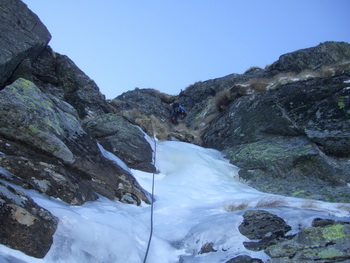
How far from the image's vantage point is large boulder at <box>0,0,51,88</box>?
349 inches

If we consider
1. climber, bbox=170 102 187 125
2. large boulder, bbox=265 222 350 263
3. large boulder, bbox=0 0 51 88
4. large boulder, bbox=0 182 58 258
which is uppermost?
large boulder, bbox=0 0 51 88

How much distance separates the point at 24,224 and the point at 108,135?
222 inches

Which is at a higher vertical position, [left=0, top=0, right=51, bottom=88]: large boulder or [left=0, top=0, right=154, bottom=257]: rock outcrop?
[left=0, top=0, right=51, bottom=88]: large boulder

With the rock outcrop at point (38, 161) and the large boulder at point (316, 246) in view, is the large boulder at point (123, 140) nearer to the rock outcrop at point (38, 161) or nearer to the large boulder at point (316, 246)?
the rock outcrop at point (38, 161)

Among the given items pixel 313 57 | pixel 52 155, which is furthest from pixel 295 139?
pixel 313 57

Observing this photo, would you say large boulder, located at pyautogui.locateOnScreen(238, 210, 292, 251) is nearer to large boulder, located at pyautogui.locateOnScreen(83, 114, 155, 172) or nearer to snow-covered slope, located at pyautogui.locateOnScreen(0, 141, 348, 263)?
snow-covered slope, located at pyautogui.locateOnScreen(0, 141, 348, 263)

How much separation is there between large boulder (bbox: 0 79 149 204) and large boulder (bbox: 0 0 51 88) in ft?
9.90

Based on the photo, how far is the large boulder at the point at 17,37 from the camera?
8867 millimetres

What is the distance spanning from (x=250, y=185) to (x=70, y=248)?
5376mm

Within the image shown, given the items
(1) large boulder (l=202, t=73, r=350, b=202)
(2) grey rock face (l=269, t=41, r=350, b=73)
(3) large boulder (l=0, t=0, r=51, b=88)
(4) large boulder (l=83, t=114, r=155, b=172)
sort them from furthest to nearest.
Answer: (2) grey rock face (l=269, t=41, r=350, b=73), (3) large boulder (l=0, t=0, r=51, b=88), (4) large boulder (l=83, t=114, r=155, b=172), (1) large boulder (l=202, t=73, r=350, b=202)

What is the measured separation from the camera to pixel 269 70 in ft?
62.5

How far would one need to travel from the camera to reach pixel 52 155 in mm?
5438

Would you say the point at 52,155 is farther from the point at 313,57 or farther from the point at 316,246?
the point at 313,57

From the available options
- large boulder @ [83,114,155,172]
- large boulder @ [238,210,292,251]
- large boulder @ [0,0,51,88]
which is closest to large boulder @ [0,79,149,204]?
large boulder @ [83,114,155,172]
